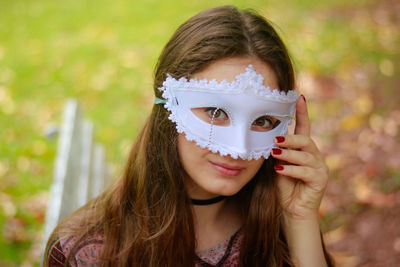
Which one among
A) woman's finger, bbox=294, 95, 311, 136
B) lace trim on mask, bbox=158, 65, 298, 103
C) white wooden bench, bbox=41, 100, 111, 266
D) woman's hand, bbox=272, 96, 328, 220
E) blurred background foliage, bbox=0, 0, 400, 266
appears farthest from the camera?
blurred background foliage, bbox=0, 0, 400, 266

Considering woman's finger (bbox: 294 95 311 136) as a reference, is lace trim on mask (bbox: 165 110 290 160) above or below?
below

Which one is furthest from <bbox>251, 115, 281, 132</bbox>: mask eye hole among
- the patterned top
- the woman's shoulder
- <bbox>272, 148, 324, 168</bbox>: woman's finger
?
the woman's shoulder

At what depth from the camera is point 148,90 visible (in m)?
5.94

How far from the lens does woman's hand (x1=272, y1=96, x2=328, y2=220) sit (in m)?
1.97

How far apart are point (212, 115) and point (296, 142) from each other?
45 centimetres

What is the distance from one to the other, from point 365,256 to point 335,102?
7.85 ft

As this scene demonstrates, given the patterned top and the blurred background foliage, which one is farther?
the blurred background foliage

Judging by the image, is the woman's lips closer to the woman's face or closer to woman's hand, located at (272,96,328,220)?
the woman's face

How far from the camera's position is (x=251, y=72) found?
1758 mm

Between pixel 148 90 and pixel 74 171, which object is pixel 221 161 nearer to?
pixel 74 171

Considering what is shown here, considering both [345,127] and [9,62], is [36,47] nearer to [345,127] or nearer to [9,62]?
[9,62]

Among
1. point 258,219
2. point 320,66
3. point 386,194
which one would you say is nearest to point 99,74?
point 320,66

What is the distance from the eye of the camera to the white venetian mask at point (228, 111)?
5.74 ft

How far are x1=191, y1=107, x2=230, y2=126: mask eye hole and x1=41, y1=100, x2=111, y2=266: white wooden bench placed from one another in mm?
1150
